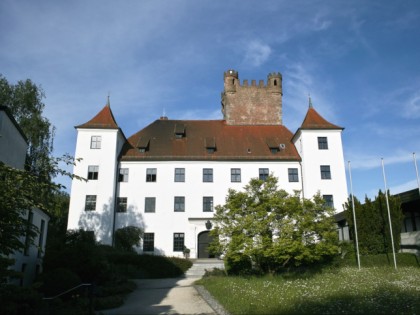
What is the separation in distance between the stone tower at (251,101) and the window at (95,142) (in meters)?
13.2

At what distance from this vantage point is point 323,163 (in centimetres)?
3238

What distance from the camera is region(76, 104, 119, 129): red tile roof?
1264 inches

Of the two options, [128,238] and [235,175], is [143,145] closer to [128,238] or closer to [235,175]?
[128,238]

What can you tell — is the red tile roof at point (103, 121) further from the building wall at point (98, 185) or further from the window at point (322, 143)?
the window at point (322, 143)

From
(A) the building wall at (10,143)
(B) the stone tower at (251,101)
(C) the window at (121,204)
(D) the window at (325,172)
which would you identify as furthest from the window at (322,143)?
(A) the building wall at (10,143)

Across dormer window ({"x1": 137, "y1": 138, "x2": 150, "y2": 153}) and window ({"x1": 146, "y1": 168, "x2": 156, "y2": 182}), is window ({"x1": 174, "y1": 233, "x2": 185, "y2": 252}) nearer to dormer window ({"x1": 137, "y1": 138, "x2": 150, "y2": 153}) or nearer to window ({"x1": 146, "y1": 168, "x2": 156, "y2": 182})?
window ({"x1": 146, "y1": 168, "x2": 156, "y2": 182})

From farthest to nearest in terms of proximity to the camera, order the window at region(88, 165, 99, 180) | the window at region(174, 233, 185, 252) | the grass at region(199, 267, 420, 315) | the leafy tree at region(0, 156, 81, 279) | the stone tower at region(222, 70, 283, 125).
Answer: the stone tower at region(222, 70, 283, 125)
the window at region(88, 165, 99, 180)
the window at region(174, 233, 185, 252)
the grass at region(199, 267, 420, 315)
the leafy tree at region(0, 156, 81, 279)

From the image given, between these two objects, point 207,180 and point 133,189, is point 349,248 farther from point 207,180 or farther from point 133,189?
point 133,189

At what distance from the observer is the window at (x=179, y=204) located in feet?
103

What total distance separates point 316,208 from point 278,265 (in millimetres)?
3714

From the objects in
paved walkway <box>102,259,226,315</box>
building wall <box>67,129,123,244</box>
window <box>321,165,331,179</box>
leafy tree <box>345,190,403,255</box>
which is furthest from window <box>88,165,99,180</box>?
leafy tree <box>345,190,403,255</box>

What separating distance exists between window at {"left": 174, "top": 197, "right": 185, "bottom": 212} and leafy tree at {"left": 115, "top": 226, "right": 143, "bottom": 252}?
11.9 feet

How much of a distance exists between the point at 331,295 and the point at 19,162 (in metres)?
15.5

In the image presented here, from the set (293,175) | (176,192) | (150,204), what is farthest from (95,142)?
(293,175)
